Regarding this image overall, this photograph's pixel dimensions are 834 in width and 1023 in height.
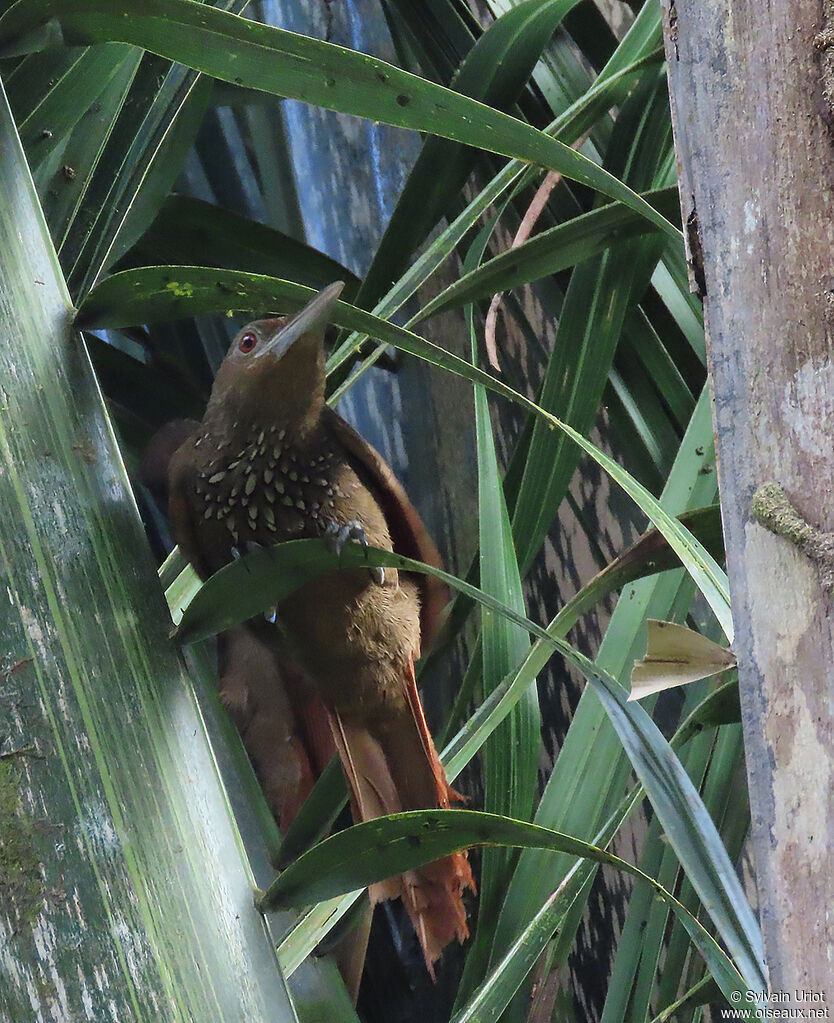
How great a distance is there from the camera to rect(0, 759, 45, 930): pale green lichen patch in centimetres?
46

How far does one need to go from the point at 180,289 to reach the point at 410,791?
2.03ft

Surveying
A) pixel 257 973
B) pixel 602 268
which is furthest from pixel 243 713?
pixel 257 973

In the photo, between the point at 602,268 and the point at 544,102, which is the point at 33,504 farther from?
the point at 544,102

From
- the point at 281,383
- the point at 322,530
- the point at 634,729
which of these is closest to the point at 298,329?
the point at 281,383

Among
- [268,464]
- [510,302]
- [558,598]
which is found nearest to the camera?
[268,464]

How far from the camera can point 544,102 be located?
142 cm

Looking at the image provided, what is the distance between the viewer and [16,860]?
1.52ft

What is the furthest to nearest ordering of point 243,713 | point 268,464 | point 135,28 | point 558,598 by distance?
point 558,598 → point 243,713 → point 268,464 → point 135,28

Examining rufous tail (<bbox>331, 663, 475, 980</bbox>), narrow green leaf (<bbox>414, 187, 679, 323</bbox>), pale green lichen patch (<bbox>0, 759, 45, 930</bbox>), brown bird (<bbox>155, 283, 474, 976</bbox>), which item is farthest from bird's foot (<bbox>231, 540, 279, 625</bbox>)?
pale green lichen patch (<bbox>0, 759, 45, 930</bbox>)

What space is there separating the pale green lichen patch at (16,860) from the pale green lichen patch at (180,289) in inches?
11.1

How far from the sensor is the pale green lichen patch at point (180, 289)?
2.02 feet

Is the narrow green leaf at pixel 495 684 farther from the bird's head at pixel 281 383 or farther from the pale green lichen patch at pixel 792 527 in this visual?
the pale green lichen patch at pixel 792 527

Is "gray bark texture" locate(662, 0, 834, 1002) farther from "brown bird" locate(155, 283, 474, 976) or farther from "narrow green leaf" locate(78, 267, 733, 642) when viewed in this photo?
"brown bird" locate(155, 283, 474, 976)

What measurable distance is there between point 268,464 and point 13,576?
0.59 meters
